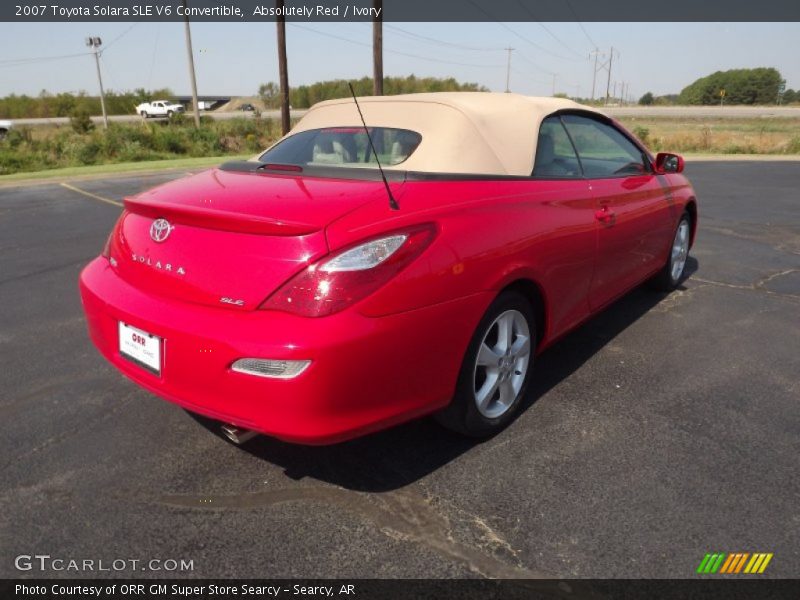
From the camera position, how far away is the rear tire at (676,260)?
476 cm

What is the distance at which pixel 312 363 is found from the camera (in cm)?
194

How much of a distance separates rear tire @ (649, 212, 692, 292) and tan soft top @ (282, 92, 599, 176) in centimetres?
198

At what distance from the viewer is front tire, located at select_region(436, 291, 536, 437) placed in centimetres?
250

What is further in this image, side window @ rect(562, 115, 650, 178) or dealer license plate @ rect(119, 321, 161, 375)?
side window @ rect(562, 115, 650, 178)

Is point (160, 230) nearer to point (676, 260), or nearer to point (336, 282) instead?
point (336, 282)

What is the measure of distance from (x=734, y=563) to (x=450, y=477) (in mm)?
1038

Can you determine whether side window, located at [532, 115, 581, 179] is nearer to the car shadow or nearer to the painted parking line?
the car shadow

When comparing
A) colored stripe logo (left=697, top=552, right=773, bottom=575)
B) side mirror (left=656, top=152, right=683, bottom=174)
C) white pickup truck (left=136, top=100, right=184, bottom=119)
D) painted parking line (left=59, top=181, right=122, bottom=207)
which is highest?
white pickup truck (left=136, top=100, right=184, bottom=119)

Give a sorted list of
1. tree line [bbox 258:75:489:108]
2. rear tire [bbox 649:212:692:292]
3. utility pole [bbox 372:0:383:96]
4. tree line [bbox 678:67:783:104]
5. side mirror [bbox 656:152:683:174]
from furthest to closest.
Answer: tree line [bbox 678:67:783:104], tree line [bbox 258:75:489:108], utility pole [bbox 372:0:383:96], rear tire [bbox 649:212:692:292], side mirror [bbox 656:152:683:174]

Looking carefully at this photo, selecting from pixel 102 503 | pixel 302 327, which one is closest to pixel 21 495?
pixel 102 503

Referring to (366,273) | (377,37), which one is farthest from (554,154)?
(377,37)

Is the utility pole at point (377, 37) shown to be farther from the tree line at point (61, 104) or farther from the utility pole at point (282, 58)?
the tree line at point (61, 104)

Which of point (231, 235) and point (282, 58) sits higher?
point (282, 58)

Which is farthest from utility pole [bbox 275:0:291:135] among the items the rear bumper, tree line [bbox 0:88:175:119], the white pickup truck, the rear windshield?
tree line [bbox 0:88:175:119]
